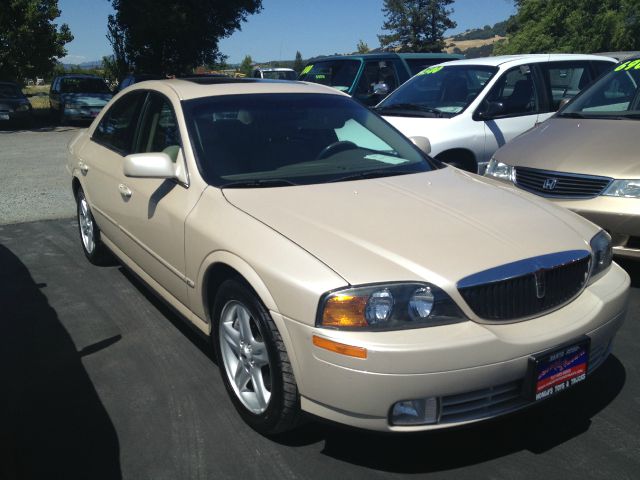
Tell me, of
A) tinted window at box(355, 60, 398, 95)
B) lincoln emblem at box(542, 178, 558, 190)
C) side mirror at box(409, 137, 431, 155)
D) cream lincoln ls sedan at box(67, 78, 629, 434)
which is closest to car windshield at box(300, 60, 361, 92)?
tinted window at box(355, 60, 398, 95)

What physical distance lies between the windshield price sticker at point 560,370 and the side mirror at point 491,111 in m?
4.73

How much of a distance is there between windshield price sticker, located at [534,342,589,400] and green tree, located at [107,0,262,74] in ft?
70.2

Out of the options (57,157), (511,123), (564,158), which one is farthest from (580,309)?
(57,157)

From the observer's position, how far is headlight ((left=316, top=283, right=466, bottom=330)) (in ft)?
7.84

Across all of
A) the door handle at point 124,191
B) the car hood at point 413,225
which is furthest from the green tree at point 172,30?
the car hood at point 413,225

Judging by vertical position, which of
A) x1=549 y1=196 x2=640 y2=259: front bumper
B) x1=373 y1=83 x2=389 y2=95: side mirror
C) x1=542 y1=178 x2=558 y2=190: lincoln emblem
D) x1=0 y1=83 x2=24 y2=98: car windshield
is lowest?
x1=549 y1=196 x2=640 y2=259: front bumper

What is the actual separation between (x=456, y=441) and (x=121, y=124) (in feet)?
10.7

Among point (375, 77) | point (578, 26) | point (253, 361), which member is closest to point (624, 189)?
point (253, 361)

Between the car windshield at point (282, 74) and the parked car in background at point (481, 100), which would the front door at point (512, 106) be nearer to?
the parked car in background at point (481, 100)

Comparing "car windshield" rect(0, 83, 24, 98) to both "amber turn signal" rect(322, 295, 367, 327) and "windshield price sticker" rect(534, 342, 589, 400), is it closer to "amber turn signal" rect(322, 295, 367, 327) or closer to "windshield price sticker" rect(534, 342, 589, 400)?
"amber turn signal" rect(322, 295, 367, 327)

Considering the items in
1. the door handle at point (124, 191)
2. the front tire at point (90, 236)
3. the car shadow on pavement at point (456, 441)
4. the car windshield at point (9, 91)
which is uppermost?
the car windshield at point (9, 91)

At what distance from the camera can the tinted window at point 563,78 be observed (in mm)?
7520

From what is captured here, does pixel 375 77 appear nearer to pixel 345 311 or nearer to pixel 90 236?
pixel 90 236

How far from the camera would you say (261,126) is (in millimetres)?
3701
